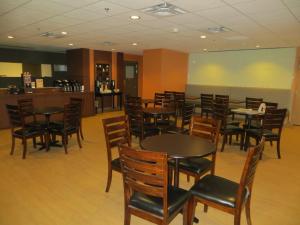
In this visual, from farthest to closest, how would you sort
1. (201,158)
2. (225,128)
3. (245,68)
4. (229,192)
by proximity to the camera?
(245,68) → (225,128) → (201,158) → (229,192)

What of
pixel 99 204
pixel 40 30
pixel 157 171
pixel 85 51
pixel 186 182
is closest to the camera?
pixel 157 171

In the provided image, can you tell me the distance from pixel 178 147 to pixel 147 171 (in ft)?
2.19

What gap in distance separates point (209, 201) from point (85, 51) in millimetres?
7527

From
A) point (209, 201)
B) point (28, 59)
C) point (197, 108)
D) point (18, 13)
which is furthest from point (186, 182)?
point (28, 59)

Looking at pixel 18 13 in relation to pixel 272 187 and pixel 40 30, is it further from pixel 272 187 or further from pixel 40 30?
pixel 272 187

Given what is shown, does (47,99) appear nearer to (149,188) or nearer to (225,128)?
(225,128)

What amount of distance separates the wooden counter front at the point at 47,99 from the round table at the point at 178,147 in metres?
5.08

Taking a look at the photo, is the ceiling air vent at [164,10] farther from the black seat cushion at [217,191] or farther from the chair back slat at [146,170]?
the black seat cushion at [217,191]

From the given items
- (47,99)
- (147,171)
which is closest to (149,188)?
(147,171)

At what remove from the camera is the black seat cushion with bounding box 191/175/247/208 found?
1.95 metres

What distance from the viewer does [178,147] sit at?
7.66 feet

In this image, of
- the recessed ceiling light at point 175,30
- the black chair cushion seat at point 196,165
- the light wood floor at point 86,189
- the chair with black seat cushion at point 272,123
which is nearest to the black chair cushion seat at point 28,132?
the light wood floor at point 86,189

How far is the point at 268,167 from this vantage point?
3818 mm

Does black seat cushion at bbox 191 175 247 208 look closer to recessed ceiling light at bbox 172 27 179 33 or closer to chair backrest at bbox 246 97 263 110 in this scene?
recessed ceiling light at bbox 172 27 179 33
